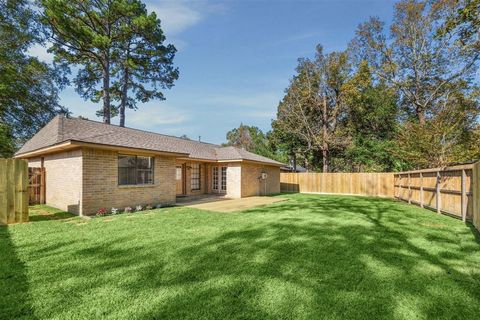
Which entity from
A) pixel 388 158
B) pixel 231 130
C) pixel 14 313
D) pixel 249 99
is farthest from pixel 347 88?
pixel 231 130

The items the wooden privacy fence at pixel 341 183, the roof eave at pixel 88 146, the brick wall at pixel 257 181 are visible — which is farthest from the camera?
the wooden privacy fence at pixel 341 183

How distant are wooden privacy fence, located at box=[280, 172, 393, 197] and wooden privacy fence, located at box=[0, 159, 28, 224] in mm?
18012

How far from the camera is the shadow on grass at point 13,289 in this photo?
2.65 metres

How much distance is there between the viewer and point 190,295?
2.99 m

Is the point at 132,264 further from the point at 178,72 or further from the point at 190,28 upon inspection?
the point at 178,72

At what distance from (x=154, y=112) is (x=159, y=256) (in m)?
21.8

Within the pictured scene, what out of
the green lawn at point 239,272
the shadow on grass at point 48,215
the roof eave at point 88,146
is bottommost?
the shadow on grass at point 48,215

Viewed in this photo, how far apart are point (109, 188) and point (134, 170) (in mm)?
1273

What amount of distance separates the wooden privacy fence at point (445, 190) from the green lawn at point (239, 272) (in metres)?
1.73

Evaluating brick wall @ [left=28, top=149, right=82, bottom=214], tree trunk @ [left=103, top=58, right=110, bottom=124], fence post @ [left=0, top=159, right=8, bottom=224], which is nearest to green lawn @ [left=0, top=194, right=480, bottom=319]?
fence post @ [left=0, top=159, right=8, bottom=224]

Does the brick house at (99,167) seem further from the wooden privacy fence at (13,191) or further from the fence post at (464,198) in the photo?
the fence post at (464,198)

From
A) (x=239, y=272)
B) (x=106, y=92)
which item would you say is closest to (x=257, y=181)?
(x=239, y=272)

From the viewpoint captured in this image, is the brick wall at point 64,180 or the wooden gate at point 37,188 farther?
the wooden gate at point 37,188

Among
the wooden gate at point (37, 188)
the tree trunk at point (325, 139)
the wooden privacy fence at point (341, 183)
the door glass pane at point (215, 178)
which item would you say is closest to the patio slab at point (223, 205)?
the door glass pane at point (215, 178)
